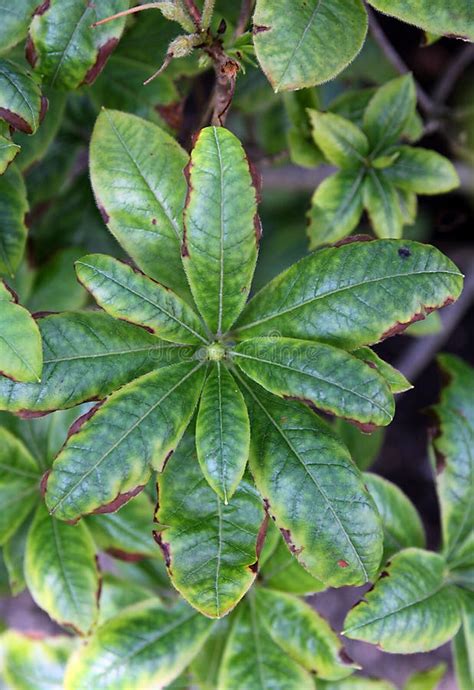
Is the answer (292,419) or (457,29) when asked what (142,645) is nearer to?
(292,419)

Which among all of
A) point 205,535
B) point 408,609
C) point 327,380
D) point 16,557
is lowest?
point 16,557

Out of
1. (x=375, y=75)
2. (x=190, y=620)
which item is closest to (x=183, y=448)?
(x=190, y=620)

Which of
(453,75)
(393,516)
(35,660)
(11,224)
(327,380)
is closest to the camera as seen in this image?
(327,380)

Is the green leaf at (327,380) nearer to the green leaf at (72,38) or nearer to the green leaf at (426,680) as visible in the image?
the green leaf at (72,38)

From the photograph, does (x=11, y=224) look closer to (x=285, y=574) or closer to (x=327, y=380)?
(x=327, y=380)

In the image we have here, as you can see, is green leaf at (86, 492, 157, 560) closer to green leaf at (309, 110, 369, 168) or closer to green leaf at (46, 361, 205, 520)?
green leaf at (46, 361, 205, 520)

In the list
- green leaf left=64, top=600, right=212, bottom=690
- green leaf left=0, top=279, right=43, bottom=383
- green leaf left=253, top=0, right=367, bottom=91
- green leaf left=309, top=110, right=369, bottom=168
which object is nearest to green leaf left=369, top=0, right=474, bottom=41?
green leaf left=253, top=0, right=367, bottom=91

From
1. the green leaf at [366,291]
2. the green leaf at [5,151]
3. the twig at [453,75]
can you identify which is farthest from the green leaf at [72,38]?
the twig at [453,75]

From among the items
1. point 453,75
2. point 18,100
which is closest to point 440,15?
point 18,100
